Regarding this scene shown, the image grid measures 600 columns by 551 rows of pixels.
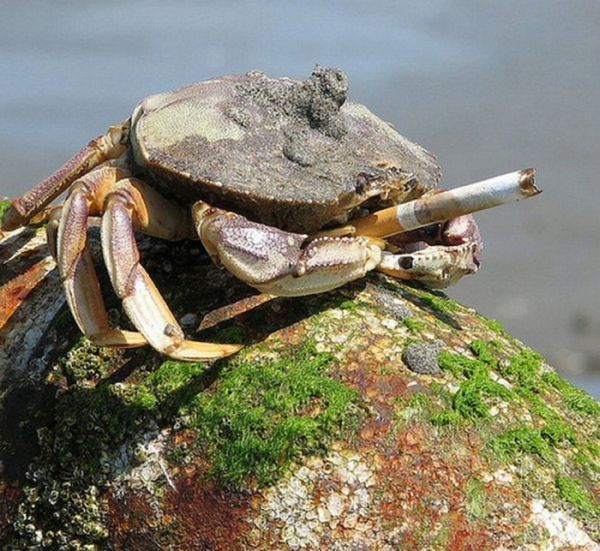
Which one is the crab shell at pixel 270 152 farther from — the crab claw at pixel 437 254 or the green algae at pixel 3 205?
the green algae at pixel 3 205

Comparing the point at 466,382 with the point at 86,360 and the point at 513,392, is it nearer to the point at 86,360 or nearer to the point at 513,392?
the point at 513,392

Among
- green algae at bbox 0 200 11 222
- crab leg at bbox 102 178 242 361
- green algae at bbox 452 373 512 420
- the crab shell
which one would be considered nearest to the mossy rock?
green algae at bbox 452 373 512 420

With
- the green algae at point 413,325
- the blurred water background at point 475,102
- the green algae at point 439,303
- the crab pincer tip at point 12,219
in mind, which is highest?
the crab pincer tip at point 12,219

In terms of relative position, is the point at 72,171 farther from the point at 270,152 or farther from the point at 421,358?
the point at 421,358

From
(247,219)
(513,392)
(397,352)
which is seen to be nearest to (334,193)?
(247,219)

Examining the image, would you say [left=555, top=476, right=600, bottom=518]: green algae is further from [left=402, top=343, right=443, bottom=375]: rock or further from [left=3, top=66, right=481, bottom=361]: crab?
[left=3, top=66, right=481, bottom=361]: crab

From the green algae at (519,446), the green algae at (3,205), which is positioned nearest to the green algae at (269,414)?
the green algae at (519,446)
